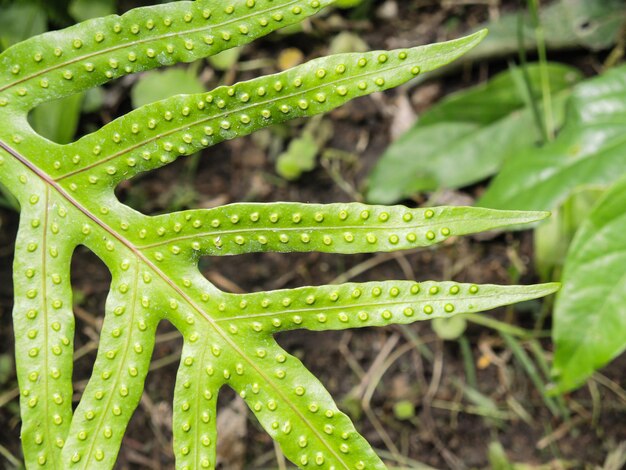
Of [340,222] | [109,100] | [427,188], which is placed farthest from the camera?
[109,100]

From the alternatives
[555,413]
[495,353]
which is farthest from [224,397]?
[555,413]

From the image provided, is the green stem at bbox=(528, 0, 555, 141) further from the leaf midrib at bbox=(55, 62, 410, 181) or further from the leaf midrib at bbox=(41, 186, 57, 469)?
the leaf midrib at bbox=(41, 186, 57, 469)

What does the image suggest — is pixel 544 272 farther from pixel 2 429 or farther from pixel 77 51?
pixel 2 429

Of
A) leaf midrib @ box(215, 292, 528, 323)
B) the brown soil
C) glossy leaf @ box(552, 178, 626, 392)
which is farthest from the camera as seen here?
the brown soil

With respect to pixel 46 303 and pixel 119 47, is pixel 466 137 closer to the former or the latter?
pixel 119 47

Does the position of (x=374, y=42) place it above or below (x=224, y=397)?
above

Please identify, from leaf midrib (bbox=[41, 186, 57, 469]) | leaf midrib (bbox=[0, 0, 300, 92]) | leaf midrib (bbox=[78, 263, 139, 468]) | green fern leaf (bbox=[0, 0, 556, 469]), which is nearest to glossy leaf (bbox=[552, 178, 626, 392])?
green fern leaf (bbox=[0, 0, 556, 469])

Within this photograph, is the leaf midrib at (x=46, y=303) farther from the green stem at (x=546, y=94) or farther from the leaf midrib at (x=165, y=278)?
the green stem at (x=546, y=94)
